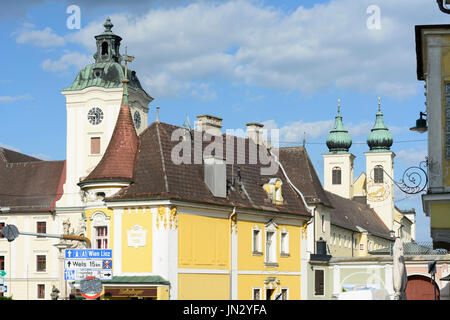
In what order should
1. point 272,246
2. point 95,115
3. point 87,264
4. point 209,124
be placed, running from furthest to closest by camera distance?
point 95,115 < point 209,124 < point 272,246 < point 87,264

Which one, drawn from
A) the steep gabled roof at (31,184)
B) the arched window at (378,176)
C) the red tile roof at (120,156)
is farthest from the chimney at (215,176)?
the arched window at (378,176)

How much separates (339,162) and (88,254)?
339 ft

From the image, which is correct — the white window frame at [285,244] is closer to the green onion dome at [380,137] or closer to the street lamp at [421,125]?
the street lamp at [421,125]

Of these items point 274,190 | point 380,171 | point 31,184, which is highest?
point 380,171

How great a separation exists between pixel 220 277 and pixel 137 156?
7453 millimetres

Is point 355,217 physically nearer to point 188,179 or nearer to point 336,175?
point 336,175

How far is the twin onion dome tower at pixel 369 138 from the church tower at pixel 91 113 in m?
59.1

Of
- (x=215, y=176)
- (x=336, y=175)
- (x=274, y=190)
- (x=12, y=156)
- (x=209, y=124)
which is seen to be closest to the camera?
(x=215, y=176)

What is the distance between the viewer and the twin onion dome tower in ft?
412

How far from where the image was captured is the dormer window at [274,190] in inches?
1929

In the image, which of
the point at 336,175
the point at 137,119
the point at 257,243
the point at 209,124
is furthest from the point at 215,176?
the point at 336,175

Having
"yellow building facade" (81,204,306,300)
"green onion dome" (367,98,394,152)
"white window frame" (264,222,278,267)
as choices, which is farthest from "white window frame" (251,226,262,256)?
"green onion dome" (367,98,394,152)

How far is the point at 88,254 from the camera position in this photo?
928 inches
